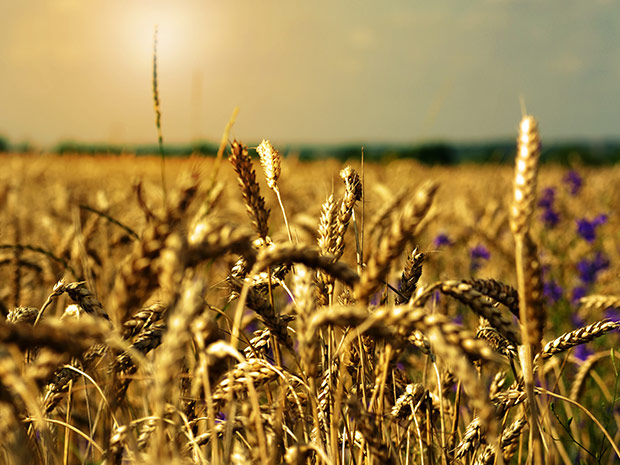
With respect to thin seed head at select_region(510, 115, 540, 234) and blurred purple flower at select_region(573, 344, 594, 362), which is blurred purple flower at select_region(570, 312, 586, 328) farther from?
thin seed head at select_region(510, 115, 540, 234)

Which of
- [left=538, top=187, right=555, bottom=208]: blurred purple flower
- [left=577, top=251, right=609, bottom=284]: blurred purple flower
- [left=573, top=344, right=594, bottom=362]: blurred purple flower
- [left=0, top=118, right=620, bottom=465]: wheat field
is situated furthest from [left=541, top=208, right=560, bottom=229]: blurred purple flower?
[left=0, top=118, right=620, bottom=465]: wheat field

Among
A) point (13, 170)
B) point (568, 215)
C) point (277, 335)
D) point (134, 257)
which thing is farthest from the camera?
point (13, 170)

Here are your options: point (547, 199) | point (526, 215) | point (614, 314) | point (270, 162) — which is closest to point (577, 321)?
point (614, 314)

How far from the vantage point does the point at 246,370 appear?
117cm

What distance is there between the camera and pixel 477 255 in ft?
16.3

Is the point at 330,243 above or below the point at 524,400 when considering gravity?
above

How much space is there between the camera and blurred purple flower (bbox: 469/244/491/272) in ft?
16.3

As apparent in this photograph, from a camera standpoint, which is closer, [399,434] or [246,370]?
[246,370]

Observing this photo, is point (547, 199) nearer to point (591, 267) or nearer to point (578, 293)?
point (591, 267)

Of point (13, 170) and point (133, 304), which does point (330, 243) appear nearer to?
point (133, 304)

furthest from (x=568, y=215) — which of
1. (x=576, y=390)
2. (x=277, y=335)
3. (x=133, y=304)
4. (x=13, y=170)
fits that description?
(x=13, y=170)

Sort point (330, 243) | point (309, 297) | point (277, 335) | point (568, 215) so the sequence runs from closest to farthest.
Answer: point (309, 297)
point (277, 335)
point (330, 243)
point (568, 215)

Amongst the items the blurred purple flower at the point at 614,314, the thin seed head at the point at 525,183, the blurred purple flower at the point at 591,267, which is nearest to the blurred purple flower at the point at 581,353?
the blurred purple flower at the point at 614,314

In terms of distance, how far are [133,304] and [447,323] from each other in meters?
0.48
